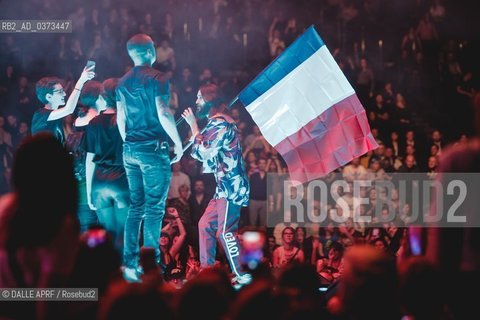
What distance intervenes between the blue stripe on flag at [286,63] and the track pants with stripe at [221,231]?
4.32 ft

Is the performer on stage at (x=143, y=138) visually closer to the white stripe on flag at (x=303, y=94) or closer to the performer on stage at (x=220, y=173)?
the performer on stage at (x=220, y=173)

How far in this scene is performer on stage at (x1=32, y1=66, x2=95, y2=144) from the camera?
32.5 feet

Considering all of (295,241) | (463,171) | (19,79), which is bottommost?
(295,241)

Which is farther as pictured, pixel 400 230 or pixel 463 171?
pixel 400 230

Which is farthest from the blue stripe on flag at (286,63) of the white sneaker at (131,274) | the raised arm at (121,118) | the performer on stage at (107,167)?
the white sneaker at (131,274)

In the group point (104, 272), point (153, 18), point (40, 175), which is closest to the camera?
point (40, 175)

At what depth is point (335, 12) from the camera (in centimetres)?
1725

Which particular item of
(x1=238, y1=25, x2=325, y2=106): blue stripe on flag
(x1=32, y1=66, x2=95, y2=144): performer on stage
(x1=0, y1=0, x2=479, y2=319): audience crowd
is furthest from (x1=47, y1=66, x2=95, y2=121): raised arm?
(x1=238, y1=25, x2=325, y2=106): blue stripe on flag

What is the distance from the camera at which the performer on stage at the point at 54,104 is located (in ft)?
32.5

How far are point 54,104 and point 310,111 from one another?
3.06 meters

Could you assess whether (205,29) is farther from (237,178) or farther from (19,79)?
(237,178)

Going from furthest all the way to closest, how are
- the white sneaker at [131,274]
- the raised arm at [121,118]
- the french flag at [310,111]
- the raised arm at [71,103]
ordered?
1. the french flag at [310,111]
2. the raised arm at [71,103]
3. the raised arm at [121,118]
4. the white sneaker at [131,274]

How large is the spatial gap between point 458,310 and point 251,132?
32.5 feet

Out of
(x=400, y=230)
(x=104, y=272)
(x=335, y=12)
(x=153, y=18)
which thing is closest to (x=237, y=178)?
(x=400, y=230)
